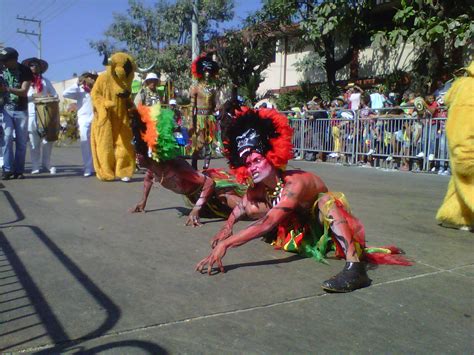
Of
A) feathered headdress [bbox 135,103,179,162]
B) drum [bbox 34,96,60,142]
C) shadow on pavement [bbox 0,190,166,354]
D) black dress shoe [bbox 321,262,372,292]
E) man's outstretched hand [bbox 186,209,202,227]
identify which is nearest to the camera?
shadow on pavement [bbox 0,190,166,354]

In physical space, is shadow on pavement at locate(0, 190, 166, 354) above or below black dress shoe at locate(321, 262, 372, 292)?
below

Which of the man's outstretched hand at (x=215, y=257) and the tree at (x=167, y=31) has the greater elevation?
the tree at (x=167, y=31)

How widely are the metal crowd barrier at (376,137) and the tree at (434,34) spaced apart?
3.09 metres

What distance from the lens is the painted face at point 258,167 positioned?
3.58 m

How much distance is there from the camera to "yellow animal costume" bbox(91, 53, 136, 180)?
8180 millimetres

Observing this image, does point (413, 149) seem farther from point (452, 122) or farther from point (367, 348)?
point (367, 348)

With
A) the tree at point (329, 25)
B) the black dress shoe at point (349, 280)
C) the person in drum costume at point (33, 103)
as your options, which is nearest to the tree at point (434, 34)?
the tree at point (329, 25)

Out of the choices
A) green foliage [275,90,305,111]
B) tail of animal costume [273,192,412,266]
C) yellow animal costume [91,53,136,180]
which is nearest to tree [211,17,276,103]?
green foliage [275,90,305,111]

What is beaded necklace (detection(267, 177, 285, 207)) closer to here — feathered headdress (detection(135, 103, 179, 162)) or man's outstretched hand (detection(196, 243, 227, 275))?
man's outstretched hand (detection(196, 243, 227, 275))

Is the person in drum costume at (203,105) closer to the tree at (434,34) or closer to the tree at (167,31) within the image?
the tree at (434,34)

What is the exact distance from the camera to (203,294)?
3.18 meters

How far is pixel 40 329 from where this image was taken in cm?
261

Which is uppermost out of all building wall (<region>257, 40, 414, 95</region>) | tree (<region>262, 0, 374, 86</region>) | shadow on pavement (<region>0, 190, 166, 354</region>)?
tree (<region>262, 0, 374, 86</region>)

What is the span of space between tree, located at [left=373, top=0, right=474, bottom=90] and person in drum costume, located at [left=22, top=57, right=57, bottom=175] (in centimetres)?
979
